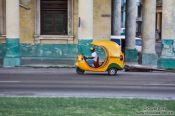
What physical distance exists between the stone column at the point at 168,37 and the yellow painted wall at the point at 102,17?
362cm

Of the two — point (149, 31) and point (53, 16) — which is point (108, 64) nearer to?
point (149, 31)

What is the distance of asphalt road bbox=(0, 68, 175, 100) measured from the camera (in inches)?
613

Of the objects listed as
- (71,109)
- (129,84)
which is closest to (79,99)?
(71,109)

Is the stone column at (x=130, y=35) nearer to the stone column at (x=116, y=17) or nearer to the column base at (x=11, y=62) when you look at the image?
the stone column at (x=116, y=17)

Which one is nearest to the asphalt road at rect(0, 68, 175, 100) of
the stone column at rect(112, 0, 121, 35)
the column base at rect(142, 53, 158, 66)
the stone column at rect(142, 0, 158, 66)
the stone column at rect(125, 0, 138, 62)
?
the column base at rect(142, 53, 158, 66)

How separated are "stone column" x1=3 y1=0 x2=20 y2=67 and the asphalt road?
9.49 ft

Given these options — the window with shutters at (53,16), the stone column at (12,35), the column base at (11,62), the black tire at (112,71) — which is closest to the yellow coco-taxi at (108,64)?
the black tire at (112,71)

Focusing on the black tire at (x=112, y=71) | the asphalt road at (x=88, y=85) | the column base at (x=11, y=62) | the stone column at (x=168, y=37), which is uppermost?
the stone column at (x=168, y=37)

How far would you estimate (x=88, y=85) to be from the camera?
18.2m

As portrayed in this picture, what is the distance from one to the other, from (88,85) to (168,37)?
9.64 m

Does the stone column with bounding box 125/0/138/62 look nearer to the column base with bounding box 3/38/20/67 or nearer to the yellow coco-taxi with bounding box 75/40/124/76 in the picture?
the column base with bounding box 3/38/20/67

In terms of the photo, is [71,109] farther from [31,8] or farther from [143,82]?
[31,8]

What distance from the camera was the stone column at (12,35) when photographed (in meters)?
26.5

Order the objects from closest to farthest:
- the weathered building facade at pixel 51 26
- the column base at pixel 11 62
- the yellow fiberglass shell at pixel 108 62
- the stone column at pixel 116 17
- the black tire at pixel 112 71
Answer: the yellow fiberglass shell at pixel 108 62
the black tire at pixel 112 71
the column base at pixel 11 62
the weathered building facade at pixel 51 26
the stone column at pixel 116 17
